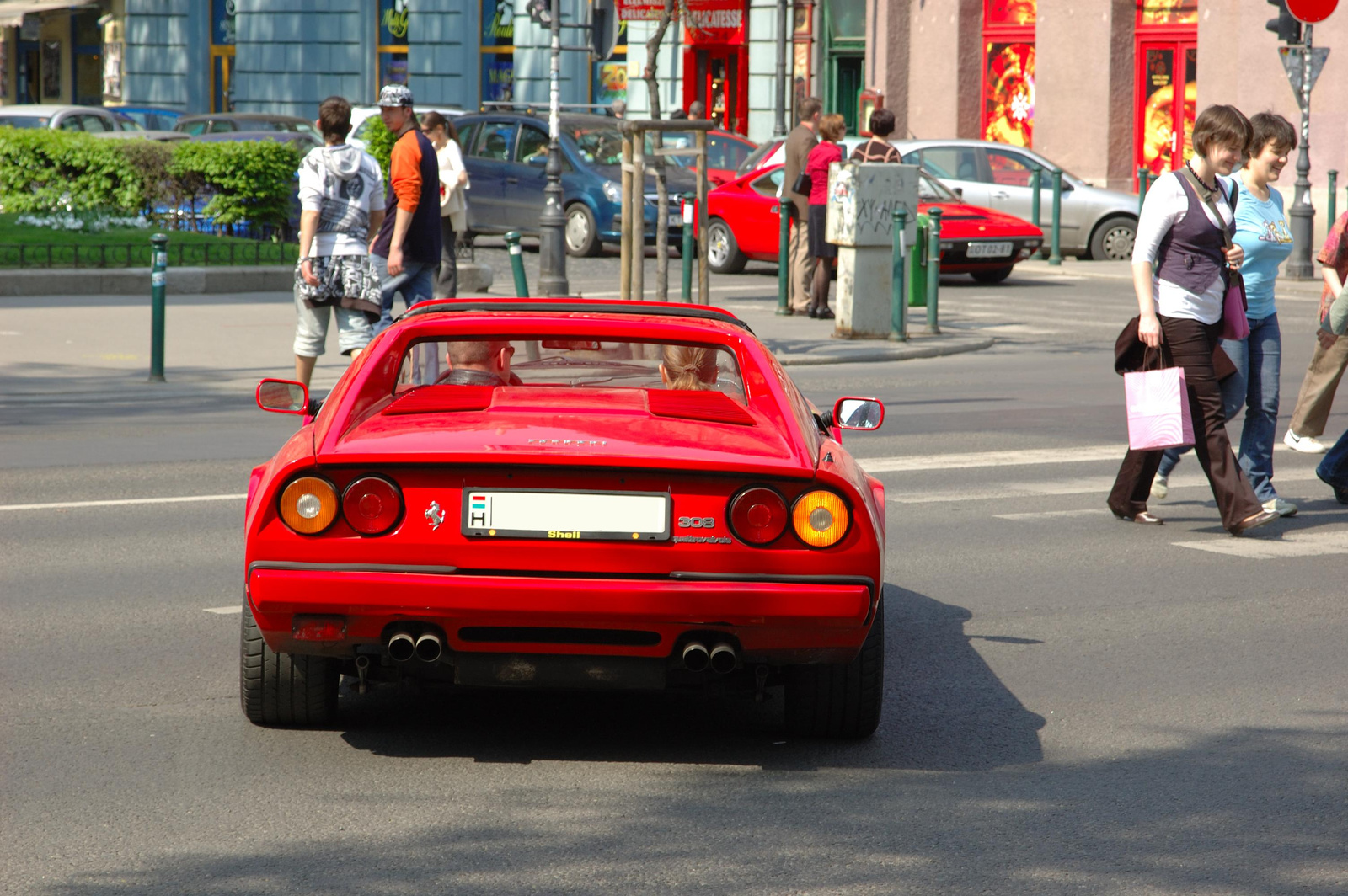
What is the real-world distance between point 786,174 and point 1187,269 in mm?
10375

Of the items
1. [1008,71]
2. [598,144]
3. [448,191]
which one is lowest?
[448,191]

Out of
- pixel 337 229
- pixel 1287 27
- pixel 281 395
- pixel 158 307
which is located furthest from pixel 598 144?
pixel 281 395

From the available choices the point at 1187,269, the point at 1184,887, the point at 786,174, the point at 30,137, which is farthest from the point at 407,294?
the point at 30,137

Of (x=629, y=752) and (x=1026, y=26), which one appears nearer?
(x=629, y=752)

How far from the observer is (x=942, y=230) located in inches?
854

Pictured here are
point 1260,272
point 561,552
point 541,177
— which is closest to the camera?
point 561,552

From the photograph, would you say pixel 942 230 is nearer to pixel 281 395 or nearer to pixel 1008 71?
pixel 1008 71

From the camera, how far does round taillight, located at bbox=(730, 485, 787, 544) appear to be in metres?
4.60

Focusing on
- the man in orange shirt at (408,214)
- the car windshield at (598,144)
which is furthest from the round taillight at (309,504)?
the car windshield at (598,144)

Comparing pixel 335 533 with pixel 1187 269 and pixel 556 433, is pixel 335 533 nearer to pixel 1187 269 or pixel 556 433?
pixel 556 433

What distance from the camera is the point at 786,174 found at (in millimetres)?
18109

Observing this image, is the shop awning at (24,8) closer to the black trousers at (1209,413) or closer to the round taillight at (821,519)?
the black trousers at (1209,413)

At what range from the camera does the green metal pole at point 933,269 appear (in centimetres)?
1653

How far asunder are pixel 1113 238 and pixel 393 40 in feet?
79.2
